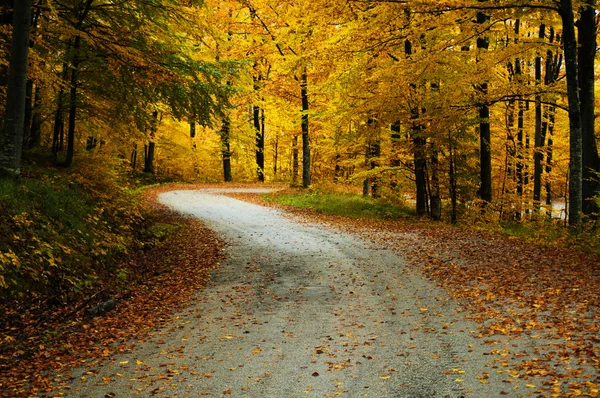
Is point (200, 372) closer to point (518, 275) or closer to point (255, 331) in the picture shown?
point (255, 331)

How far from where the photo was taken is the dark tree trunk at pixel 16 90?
9508 millimetres

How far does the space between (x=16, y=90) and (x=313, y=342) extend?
7.97 m

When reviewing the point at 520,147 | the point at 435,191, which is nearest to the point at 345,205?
the point at 435,191

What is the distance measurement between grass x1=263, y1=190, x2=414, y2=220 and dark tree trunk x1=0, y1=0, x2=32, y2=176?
12542 millimetres

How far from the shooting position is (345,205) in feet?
68.3

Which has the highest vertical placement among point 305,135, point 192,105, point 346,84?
point 346,84

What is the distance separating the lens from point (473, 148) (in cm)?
1728

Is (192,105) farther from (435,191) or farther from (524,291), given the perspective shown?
(524,291)

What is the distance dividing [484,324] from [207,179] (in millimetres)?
34691

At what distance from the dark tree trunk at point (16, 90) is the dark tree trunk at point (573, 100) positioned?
40.0 ft

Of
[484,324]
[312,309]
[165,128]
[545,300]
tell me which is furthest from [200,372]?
[165,128]

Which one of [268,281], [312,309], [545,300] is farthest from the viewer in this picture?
[268,281]

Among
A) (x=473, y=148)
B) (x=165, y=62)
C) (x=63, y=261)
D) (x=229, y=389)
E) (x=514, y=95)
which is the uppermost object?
(x=165, y=62)

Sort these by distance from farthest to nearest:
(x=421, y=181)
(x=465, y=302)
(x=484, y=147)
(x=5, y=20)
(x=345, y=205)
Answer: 1. (x=345, y=205)
2. (x=421, y=181)
3. (x=484, y=147)
4. (x=5, y=20)
5. (x=465, y=302)
